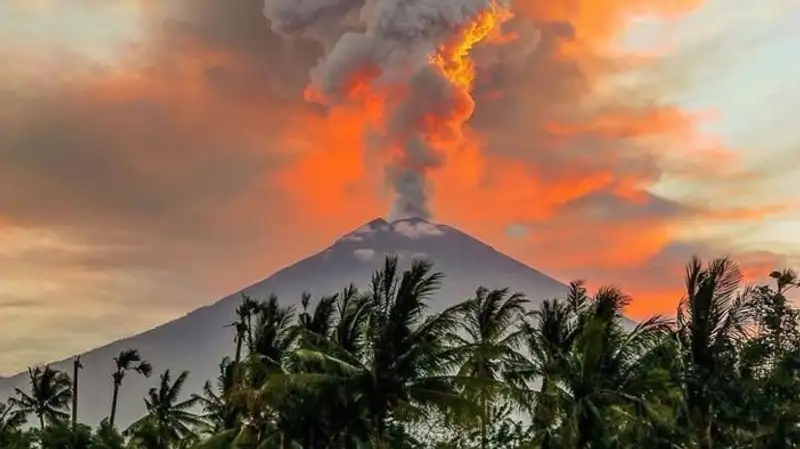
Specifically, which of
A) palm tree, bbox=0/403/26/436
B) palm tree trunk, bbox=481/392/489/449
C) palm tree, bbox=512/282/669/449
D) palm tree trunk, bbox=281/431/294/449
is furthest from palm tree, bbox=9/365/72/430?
palm tree, bbox=512/282/669/449

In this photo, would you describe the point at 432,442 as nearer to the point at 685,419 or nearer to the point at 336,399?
the point at 336,399

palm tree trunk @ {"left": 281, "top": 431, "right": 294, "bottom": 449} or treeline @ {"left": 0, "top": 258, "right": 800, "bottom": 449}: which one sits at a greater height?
treeline @ {"left": 0, "top": 258, "right": 800, "bottom": 449}

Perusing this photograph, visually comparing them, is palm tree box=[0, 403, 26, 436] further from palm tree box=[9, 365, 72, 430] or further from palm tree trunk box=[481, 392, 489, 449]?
palm tree trunk box=[481, 392, 489, 449]

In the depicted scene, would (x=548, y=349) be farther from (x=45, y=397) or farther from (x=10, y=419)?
(x=10, y=419)

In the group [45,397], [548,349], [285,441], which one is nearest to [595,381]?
[548,349]

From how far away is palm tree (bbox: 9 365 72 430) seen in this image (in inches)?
1921

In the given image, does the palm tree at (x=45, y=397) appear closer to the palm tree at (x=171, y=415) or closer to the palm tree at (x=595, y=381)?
the palm tree at (x=171, y=415)

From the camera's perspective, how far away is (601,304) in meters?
25.0

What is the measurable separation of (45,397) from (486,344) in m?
34.1

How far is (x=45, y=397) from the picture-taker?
49.2m

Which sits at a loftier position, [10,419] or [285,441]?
[10,419]

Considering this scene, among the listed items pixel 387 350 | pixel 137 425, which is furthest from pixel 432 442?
pixel 137 425

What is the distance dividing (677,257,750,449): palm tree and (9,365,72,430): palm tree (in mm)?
36654

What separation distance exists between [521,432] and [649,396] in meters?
4.73
